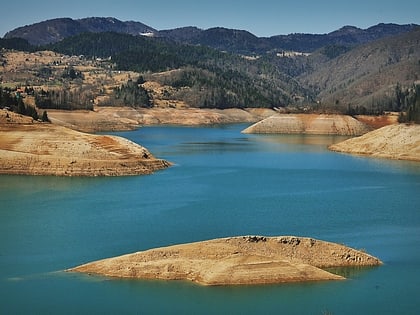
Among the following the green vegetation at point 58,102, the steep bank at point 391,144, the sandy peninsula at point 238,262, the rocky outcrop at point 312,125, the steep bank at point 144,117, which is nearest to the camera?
the sandy peninsula at point 238,262

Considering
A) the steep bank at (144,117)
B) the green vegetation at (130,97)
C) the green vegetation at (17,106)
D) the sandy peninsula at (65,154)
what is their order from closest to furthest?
the sandy peninsula at (65,154) < the green vegetation at (17,106) < the steep bank at (144,117) < the green vegetation at (130,97)

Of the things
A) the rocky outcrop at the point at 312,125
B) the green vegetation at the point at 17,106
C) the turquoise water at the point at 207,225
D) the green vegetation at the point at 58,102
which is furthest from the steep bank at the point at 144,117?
the turquoise water at the point at 207,225

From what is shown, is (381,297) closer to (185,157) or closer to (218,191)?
(218,191)

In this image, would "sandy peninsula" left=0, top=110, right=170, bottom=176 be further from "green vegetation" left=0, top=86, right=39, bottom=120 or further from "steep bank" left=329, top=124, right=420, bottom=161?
"steep bank" left=329, top=124, right=420, bottom=161

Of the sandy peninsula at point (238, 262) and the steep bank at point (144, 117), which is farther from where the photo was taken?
the steep bank at point (144, 117)

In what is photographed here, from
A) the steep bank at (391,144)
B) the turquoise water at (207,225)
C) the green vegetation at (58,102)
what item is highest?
the green vegetation at (58,102)

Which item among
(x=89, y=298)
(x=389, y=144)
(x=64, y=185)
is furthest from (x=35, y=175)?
(x=389, y=144)

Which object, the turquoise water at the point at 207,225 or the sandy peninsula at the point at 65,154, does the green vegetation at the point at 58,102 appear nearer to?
the turquoise water at the point at 207,225
